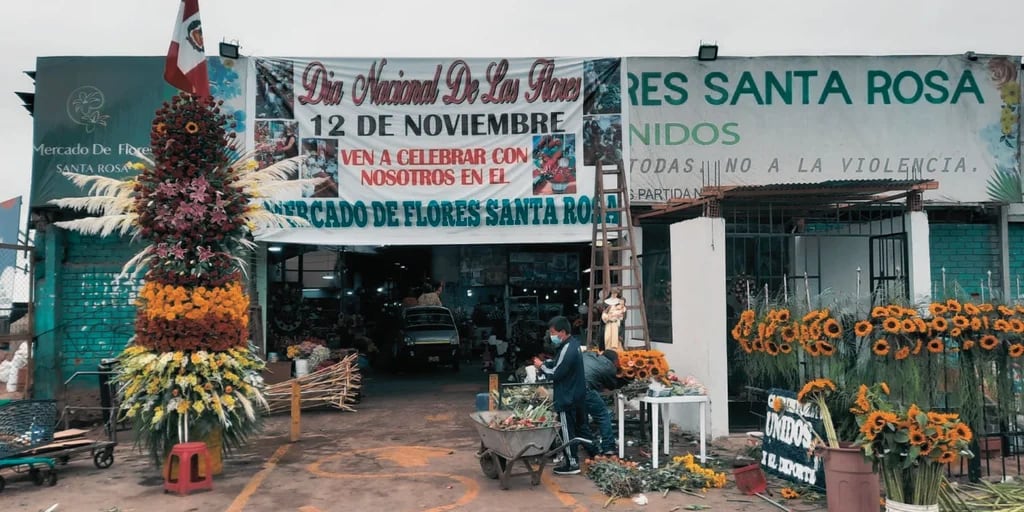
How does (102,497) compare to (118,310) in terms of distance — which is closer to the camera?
(102,497)

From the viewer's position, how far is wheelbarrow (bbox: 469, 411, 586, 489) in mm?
7320

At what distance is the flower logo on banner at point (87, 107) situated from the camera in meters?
12.6

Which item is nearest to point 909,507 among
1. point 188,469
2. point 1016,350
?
point 1016,350

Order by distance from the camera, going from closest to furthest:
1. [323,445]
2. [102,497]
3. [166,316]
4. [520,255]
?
[102,497], [166,316], [323,445], [520,255]

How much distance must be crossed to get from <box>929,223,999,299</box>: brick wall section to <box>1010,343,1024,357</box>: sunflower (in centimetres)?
797

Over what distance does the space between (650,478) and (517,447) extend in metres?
1.45

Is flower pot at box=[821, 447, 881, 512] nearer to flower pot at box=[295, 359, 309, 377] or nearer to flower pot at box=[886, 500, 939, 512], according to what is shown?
flower pot at box=[886, 500, 939, 512]

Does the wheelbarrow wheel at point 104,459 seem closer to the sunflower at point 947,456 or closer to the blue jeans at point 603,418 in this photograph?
the blue jeans at point 603,418

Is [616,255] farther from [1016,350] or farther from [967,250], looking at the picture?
[1016,350]

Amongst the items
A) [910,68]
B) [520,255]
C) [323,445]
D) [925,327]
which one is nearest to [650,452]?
[925,327]

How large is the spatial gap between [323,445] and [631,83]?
805 centimetres

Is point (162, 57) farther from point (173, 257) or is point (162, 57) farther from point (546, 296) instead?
point (546, 296)

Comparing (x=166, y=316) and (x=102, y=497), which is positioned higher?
(x=166, y=316)

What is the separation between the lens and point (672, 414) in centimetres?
1077
